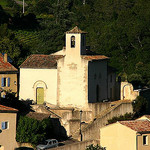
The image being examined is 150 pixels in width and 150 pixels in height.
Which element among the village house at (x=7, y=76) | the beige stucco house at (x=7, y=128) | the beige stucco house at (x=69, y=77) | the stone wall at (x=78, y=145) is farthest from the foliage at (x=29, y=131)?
the village house at (x=7, y=76)

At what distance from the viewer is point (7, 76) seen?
75.0m

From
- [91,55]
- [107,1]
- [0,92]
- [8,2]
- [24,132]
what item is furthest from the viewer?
[8,2]

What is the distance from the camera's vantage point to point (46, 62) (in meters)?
73.1

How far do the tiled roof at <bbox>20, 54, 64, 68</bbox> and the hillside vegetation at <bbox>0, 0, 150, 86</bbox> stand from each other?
12.1 m

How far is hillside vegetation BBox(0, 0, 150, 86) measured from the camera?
9052 cm

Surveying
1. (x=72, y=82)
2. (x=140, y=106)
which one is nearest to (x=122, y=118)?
(x=140, y=106)

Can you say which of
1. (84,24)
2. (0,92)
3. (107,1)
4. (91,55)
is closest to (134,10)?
(84,24)

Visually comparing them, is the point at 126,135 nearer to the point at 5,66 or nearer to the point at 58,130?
the point at 58,130

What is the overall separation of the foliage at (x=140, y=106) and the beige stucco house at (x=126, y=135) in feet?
23.7

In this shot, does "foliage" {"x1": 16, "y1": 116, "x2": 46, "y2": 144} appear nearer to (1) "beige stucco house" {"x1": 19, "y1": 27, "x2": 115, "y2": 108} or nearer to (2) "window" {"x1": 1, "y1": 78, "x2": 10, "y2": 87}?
(1) "beige stucco house" {"x1": 19, "y1": 27, "x2": 115, "y2": 108}

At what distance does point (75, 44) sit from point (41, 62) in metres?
4.14

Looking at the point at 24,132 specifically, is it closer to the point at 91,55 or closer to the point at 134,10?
the point at 91,55

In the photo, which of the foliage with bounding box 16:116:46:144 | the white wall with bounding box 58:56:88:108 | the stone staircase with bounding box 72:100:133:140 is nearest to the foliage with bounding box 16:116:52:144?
the foliage with bounding box 16:116:46:144

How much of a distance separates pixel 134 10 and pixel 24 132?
50521 mm
